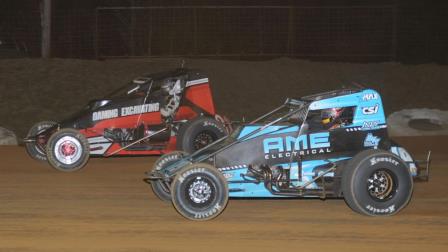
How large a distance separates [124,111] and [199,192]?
13.9 feet

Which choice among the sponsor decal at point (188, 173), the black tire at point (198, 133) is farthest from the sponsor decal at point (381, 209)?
the black tire at point (198, 133)

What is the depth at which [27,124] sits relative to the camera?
1644 cm

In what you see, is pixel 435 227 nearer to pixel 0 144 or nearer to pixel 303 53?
pixel 0 144

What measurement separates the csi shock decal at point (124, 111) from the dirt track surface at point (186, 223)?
5.05 feet

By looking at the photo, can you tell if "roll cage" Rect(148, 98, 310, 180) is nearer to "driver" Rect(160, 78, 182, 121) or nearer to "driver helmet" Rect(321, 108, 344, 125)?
"driver helmet" Rect(321, 108, 344, 125)

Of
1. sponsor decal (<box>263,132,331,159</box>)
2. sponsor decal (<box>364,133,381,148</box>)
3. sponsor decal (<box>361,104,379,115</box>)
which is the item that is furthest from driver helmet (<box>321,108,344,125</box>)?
sponsor decal (<box>364,133,381,148</box>)

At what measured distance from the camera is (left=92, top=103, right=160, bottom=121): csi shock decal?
36.6 ft

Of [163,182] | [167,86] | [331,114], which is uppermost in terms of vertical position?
[167,86]

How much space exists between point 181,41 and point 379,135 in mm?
14399

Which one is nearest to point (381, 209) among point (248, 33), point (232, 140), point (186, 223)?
point (232, 140)

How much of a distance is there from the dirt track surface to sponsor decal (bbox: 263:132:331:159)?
0.69 meters

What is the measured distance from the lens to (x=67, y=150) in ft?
34.6

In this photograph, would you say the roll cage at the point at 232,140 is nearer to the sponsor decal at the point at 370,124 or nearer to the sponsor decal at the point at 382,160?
the sponsor decal at the point at 370,124

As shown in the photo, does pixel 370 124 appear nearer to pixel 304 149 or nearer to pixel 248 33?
pixel 304 149
